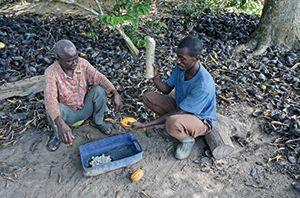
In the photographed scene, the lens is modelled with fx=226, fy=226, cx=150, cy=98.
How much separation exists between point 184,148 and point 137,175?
1.83 feet

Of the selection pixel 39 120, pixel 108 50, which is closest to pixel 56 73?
pixel 39 120

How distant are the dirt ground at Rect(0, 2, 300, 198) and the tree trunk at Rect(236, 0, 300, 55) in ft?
7.34

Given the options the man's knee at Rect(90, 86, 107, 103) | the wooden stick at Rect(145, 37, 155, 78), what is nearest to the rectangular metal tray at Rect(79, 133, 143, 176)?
the man's knee at Rect(90, 86, 107, 103)

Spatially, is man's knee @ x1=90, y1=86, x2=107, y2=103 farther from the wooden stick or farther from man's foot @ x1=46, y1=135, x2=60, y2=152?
man's foot @ x1=46, y1=135, x2=60, y2=152

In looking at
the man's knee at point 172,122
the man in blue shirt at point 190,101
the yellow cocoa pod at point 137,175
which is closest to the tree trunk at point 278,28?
the man in blue shirt at point 190,101

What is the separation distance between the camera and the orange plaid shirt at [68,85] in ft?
6.86

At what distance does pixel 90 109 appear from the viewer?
252 centimetres

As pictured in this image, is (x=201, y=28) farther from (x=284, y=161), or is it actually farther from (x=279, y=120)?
(x=284, y=161)

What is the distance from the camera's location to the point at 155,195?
1984mm

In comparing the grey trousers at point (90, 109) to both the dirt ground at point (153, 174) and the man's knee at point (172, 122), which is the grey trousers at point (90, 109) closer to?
the dirt ground at point (153, 174)

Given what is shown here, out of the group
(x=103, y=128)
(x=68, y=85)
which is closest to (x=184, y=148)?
(x=103, y=128)

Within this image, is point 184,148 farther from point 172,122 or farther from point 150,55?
point 150,55

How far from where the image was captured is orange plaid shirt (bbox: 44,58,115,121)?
2.09 metres

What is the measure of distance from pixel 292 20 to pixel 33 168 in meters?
4.47
